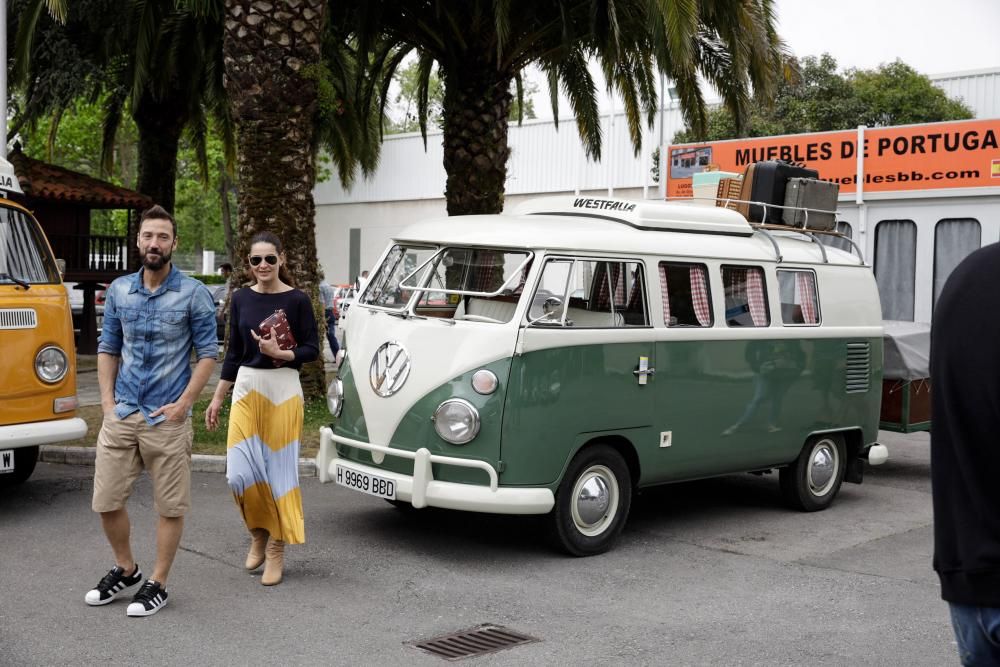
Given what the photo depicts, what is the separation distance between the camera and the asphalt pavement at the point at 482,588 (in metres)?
5.31

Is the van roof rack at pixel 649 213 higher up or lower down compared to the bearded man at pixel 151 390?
higher up

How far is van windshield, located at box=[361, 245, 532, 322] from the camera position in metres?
7.22

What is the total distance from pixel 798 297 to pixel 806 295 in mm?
95

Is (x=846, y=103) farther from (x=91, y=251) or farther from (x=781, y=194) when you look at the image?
(x=781, y=194)

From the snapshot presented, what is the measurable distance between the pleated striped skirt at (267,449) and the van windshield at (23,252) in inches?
110

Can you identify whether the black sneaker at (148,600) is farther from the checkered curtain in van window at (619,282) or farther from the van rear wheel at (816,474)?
the van rear wheel at (816,474)

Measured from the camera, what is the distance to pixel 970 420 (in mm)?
2416

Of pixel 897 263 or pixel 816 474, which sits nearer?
pixel 816 474

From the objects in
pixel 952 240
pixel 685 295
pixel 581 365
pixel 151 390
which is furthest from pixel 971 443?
pixel 952 240

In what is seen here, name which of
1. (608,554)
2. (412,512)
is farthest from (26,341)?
(608,554)

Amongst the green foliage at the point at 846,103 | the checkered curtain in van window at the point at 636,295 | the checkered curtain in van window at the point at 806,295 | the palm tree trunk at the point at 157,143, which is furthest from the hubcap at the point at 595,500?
the green foliage at the point at 846,103

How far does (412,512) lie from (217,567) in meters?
1.86

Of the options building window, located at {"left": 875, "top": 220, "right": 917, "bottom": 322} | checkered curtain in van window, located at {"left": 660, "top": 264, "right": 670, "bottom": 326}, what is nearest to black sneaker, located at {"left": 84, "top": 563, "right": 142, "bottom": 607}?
checkered curtain in van window, located at {"left": 660, "top": 264, "right": 670, "bottom": 326}

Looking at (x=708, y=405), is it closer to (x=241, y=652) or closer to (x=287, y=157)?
(x=241, y=652)
